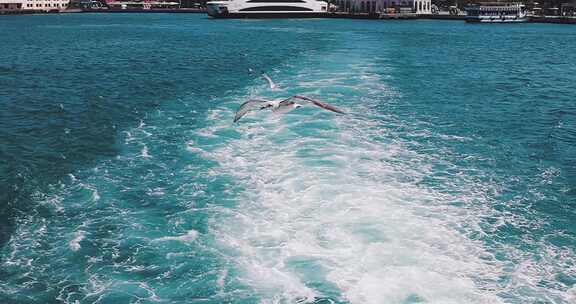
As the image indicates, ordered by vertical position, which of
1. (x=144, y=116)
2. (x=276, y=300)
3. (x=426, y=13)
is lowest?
(x=276, y=300)

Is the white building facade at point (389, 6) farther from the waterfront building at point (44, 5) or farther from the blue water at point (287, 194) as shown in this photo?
the blue water at point (287, 194)

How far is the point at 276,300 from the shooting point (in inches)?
390

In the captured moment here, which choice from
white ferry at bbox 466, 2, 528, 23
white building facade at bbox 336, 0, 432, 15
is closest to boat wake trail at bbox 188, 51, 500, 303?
white ferry at bbox 466, 2, 528, 23

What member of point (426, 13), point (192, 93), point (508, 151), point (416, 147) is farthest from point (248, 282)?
point (426, 13)

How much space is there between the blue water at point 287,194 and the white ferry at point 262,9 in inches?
3821

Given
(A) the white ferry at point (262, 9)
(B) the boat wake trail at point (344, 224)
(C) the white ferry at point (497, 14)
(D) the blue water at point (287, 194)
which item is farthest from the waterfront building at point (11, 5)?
(B) the boat wake trail at point (344, 224)

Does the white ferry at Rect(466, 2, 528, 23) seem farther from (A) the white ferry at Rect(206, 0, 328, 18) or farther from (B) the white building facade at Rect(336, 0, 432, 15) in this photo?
(A) the white ferry at Rect(206, 0, 328, 18)

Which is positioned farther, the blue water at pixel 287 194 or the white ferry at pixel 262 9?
the white ferry at pixel 262 9

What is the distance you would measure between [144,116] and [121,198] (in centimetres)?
973

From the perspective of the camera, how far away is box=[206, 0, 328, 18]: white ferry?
124375 millimetres

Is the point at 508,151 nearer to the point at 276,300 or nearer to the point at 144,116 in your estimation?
the point at 276,300

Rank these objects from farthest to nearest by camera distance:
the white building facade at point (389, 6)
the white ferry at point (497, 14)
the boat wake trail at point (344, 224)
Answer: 1. the white building facade at point (389, 6)
2. the white ferry at point (497, 14)
3. the boat wake trail at point (344, 224)

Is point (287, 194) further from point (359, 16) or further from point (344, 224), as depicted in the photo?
point (359, 16)

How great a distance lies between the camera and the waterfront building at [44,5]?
6756 inches
